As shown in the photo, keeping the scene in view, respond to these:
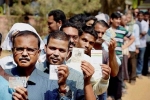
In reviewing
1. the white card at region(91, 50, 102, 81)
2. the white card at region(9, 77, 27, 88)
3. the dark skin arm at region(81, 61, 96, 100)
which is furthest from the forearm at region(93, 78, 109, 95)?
the white card at region(9, 77, 27, 88)

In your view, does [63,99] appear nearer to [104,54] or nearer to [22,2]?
[104,54]

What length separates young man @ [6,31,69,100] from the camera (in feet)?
8.25

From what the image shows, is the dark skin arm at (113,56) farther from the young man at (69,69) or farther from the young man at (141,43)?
the young man at (141,43)

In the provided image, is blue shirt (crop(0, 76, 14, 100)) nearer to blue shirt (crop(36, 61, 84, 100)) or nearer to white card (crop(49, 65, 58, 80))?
white card (crop(49, 65, 58, 80))

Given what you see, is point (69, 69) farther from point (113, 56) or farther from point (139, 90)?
point (139, 90)

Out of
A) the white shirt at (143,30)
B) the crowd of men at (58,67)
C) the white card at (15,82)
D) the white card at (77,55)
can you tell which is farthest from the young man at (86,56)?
the white shirt at (143,30)

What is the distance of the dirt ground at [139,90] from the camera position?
317 inches

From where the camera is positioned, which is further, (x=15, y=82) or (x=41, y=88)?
(x=41, y=88)

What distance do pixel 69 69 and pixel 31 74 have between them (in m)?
0.34

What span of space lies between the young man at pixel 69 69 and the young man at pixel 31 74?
0.34ft

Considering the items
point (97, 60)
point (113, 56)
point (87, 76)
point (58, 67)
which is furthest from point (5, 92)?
point (113, 56)

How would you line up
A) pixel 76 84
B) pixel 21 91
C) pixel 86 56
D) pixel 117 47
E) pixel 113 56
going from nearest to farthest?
pixel 21 91
pixel 76 84
pixel 86 56
pixel 113 56
pixel 117 47

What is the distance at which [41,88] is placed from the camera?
2.55 m

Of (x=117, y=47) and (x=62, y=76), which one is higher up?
(x=62, y=76)
